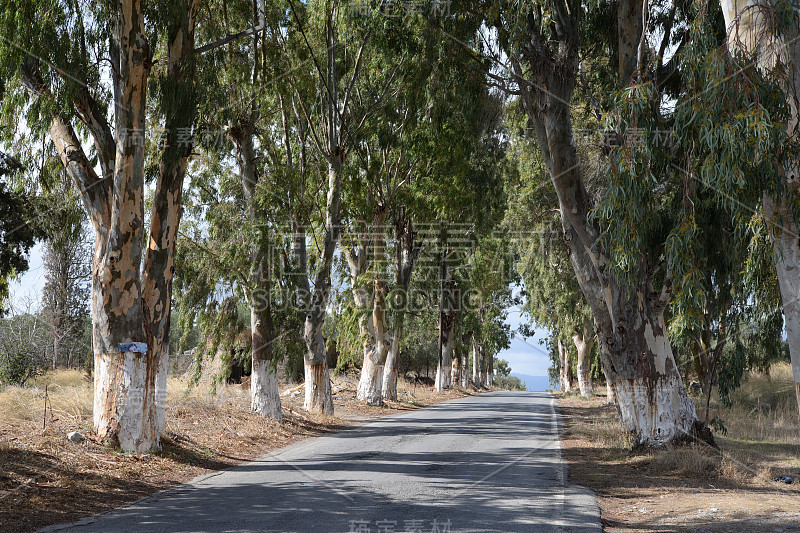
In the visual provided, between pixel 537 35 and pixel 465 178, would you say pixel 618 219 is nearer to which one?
pixel 537 35

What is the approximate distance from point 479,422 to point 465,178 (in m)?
8.11

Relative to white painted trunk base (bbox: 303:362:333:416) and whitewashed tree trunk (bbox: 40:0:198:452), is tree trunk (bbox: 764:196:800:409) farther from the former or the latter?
white painted trunk base (bbox: 303:362:333:416)

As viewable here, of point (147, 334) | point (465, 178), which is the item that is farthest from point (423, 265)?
point (147, 334)

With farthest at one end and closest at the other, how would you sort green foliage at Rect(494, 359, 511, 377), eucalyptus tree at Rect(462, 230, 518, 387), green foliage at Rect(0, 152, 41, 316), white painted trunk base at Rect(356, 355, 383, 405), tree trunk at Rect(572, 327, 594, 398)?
1. green foliage at Rect(494, 359, 511, 377)
2. tree trunk at Rect(572, 327, 594, 398)
3. eucalyptus tree at Rect(462, 230, 518, 387)
4. white painted trunk base at Rect(356, 355, 383, 405)
5. green foliage at Rect(0, 152, 41, 316)

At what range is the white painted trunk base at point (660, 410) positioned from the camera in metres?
12.5

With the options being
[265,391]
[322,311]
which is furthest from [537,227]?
[265,391]

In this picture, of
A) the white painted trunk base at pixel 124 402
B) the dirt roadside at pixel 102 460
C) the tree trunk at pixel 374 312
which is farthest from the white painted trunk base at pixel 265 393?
the tree trunk at pixel 374 312

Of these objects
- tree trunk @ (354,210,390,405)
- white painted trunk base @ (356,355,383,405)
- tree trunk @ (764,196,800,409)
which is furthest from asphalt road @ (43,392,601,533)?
white painted trunk base @ (356,355,383,405)

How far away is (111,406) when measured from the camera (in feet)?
35.3

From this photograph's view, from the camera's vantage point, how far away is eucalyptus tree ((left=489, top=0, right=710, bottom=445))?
1255cm

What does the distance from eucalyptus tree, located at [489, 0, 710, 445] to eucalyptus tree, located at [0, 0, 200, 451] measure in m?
6.42

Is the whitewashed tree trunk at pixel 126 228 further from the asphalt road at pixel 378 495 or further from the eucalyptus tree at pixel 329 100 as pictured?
the eucalyptus tree at pixel 329 100

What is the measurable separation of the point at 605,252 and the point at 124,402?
9068mm

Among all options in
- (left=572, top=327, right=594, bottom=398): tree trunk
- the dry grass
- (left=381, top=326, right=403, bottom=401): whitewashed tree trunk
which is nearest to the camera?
the dry grass
